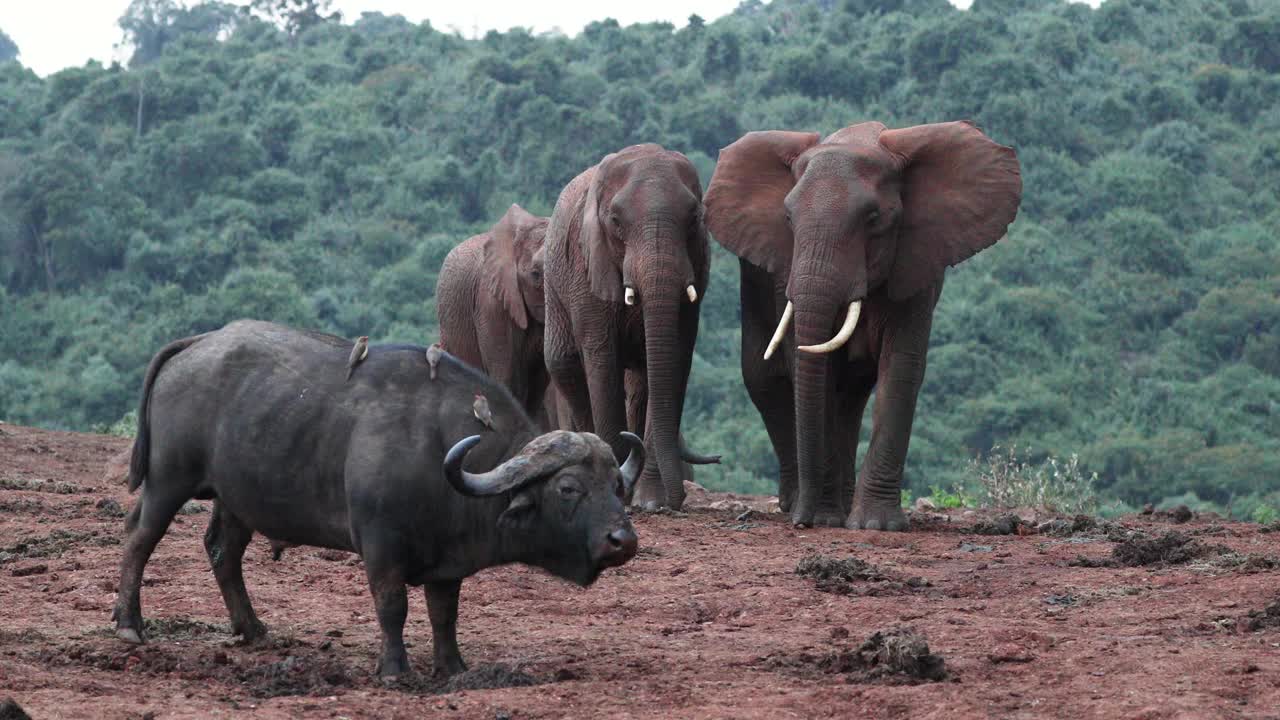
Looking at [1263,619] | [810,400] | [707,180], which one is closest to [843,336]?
[810,400]

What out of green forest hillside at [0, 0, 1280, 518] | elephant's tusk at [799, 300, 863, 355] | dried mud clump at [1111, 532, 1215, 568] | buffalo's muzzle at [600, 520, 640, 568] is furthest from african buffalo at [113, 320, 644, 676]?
green forest hillside at [0, 0, 1280, 518]

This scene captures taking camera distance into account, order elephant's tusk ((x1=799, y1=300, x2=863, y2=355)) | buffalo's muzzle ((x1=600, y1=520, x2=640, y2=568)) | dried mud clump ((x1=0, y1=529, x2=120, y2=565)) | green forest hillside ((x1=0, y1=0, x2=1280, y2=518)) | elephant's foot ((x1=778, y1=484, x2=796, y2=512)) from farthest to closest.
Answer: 1. green forest hillside ((x1=0, y1=0, x2=1280, y2=518))
2. elephant's foot ((x1=778, y1=484, x2=796, y2=512))
3. elephant's tusk ((x1=799, y1=300, x2=863, y2=355))
4. dried mud clump ((x1=0, y1=529, x2=120, y2=565))
5. buffalo's muzzle ((x1=600, y1=520, x2=640, y2=568))

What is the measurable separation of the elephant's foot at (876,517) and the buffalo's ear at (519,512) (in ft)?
19.5

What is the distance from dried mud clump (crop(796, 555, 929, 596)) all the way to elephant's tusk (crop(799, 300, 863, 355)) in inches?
85.1

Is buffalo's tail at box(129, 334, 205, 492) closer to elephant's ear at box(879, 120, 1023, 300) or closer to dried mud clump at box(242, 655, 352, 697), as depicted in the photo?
dried mud clump at box(242, 655, 352, 697)

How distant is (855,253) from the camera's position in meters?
12.5

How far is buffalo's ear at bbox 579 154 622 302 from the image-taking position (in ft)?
44.8

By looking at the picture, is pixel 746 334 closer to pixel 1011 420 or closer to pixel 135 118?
pixel 1011 420

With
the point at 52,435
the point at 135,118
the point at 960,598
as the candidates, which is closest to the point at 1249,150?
the point at 135,118

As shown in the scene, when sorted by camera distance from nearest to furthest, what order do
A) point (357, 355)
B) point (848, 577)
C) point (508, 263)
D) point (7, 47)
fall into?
point (357, 355) < point (848, 577) < point (508, 263) < point (7, 47)

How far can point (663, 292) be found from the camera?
43.2ft

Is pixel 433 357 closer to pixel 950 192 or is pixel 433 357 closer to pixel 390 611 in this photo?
pixel 390 611

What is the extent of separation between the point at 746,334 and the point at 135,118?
4400 cm

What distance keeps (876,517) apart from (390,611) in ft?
19.9
